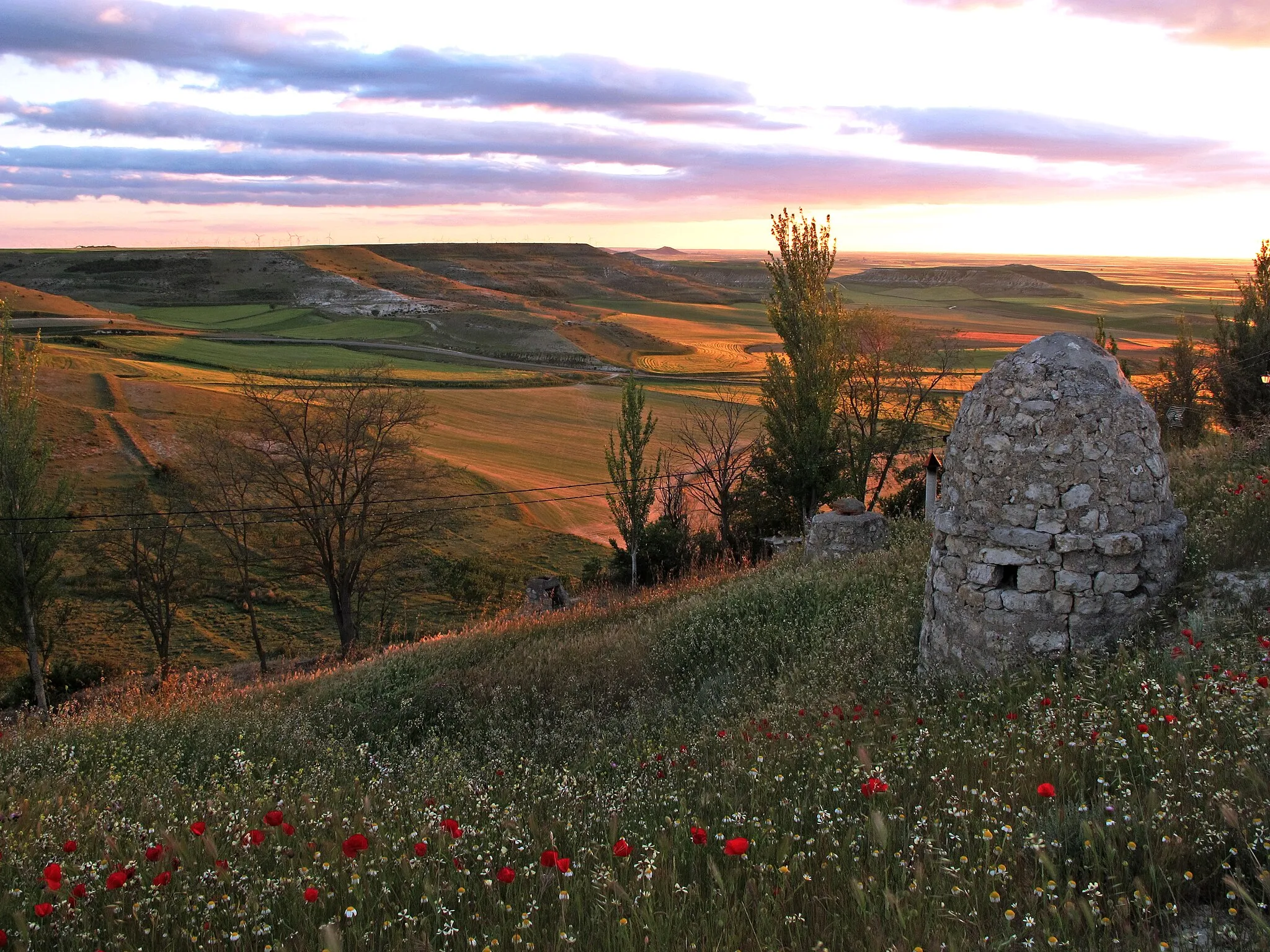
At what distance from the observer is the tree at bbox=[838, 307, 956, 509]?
35281 millimetres

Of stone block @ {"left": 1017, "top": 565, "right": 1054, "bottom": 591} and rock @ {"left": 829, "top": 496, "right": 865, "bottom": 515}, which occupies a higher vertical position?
stone block @ {"left": 1017, "top": 565, "right": 1054, "bottom": 591}

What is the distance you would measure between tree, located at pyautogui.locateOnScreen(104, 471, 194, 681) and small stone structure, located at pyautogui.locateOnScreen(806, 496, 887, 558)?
21030 mm

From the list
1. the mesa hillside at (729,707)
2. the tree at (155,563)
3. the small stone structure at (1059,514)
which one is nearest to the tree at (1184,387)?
the mesa hillside at (729,707)

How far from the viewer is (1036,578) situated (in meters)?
7.66

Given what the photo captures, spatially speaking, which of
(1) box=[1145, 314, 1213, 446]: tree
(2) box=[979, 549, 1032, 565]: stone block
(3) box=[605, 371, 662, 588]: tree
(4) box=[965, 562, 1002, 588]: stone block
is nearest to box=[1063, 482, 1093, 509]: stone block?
(2) box=[979, 549, 1032, 565]: stone block

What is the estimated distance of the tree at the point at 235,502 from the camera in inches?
1152

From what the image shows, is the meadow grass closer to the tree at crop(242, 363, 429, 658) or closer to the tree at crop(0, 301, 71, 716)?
the tree at crop(0, 301, 71, 716)

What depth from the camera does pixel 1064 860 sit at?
3.74 m

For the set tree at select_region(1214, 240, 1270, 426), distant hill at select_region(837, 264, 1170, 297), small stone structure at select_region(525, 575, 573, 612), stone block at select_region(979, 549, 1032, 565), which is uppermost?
distant hill at select_region(837, 264, 1170, 297)

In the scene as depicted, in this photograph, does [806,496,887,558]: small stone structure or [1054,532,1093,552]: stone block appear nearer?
[1054,532,1093,552]: stone block

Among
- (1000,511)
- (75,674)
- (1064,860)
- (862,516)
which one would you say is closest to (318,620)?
(75,674)

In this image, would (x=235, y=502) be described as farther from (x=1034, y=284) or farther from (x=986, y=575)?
(x=1034, y=284)

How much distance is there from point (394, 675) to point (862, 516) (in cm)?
964

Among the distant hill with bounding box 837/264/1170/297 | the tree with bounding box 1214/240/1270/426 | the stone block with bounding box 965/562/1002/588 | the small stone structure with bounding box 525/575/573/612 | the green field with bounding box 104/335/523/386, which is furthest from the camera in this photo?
the distant hill with bounding box 837/264/1170/297
